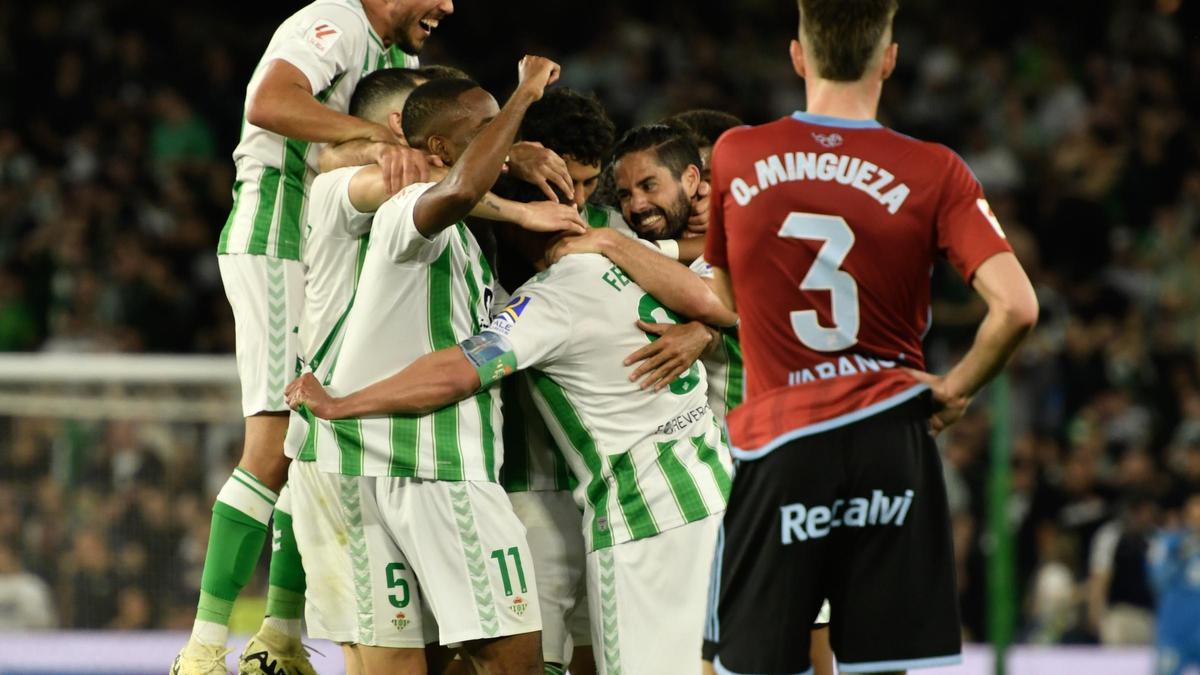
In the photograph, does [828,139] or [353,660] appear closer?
[828,139]

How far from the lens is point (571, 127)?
4.37 metres

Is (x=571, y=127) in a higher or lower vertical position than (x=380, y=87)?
lower

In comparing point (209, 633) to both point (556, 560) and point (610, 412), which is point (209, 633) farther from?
point (610, 412)

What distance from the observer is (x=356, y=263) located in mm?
4289

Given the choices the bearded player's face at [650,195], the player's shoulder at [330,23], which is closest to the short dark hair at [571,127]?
the bearded player's face at [650,195]

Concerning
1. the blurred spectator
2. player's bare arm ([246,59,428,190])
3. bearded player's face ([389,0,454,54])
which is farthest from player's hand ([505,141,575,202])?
the blurred spectator

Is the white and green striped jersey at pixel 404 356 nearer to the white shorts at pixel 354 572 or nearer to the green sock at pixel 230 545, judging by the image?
the white shorts at pixel 354 572

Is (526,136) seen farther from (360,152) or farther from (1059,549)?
(1059,549)

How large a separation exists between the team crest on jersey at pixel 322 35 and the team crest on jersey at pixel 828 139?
1922mm

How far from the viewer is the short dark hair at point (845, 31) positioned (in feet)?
10.9

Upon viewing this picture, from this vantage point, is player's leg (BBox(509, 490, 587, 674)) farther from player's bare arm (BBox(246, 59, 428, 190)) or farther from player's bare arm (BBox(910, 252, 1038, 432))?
player's bare arm (BBox(910, 252, 1038, 432))

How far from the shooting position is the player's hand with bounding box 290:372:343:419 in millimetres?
4137

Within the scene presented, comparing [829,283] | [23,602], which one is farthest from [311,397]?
[23,602]

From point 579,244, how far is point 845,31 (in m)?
1.24
